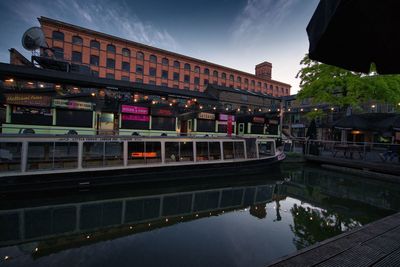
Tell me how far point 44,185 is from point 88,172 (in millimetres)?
1758

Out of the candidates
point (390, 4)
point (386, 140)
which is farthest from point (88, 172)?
point (386, 140)

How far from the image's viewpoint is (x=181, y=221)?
7113mm

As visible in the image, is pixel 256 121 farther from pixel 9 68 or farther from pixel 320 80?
pixel 9 68

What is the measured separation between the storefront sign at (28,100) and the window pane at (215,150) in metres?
16.7

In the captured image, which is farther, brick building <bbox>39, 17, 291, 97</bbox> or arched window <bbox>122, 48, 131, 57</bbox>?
arched window <bbox>122, 48, 131, 57</bbox>

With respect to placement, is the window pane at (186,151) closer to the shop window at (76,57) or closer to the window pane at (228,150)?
the window pane at (228,150)

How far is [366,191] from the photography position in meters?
11.1

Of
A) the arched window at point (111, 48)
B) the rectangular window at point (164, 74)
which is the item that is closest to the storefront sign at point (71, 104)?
the arched window at point (111, 48)

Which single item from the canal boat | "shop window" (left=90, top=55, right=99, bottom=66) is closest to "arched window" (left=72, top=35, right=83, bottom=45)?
"shop window" (left=90, top=55, right=99, bottom=66)

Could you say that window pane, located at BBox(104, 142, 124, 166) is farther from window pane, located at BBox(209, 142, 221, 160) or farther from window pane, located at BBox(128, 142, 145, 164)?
window pane, located at BBox(209, 142, 221, 160)

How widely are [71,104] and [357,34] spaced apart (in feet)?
75.2

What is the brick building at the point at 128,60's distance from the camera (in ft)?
104

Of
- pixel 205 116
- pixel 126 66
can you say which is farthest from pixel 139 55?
pixel 205 116

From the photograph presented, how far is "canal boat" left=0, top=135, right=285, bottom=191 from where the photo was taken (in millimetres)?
8945
